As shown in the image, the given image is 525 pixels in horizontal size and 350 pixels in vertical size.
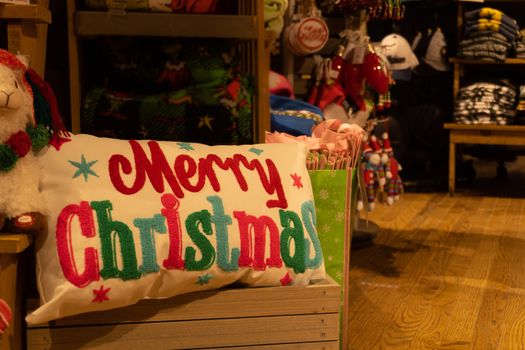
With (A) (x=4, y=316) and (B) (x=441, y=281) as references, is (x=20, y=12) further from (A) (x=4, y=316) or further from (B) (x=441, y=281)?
(B) (x=441, y=281)

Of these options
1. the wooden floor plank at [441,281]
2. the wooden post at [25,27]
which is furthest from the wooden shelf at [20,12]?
the wooden floor plank at [441,281]

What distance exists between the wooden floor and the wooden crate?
2.37 ft

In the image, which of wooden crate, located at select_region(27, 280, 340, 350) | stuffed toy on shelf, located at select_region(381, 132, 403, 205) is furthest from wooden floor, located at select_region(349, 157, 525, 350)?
wooden crate, located at select_region(27, 280, 340, 350)

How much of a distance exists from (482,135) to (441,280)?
1.95 metres

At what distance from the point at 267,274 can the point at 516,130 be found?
3405 millimetres

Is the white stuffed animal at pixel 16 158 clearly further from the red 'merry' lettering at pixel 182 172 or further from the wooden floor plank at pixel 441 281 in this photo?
the wooden floor plank at pixel 441 281

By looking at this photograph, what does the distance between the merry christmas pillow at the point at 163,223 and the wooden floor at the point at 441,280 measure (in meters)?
0.80

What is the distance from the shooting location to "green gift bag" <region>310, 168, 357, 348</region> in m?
1.76

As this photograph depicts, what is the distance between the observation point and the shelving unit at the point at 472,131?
4.44 meters

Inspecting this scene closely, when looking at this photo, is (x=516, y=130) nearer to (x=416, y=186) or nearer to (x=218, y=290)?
(x=416, y=186)

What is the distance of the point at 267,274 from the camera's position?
139cm

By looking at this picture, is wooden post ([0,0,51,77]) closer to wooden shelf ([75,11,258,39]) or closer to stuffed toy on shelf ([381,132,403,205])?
wooden shelf ([75,11,258,39])

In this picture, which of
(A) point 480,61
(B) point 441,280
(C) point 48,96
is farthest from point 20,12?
(A) point 480,61

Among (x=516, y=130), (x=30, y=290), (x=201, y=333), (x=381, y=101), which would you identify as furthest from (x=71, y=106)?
(x=516, y=130)
